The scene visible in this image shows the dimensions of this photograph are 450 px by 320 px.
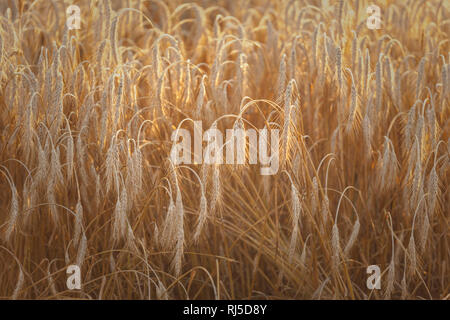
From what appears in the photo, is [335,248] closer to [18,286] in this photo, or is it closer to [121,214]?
[121,214]

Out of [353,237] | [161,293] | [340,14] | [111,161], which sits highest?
[340,14]

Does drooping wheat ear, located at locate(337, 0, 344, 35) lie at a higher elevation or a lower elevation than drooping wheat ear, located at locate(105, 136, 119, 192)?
higher

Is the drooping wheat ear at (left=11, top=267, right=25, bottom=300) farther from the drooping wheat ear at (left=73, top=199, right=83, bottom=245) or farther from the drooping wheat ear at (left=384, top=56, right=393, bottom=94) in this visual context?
the drooping wheat ear at (left=384, top=56, right=393, bottom=94)

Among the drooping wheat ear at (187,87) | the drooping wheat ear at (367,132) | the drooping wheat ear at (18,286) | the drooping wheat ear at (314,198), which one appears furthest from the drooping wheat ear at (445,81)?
the drooping wheat ear at (18,286)

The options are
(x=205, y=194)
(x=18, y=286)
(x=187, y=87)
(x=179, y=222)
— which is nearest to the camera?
(x=179, y=222)

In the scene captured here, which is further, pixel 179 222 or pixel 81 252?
pixel 81 252

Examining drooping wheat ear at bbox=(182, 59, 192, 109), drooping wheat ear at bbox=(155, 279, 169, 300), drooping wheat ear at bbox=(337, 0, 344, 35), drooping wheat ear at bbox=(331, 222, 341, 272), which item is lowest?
drooping wheat ear at bbox=(155, 279, 169, 300)

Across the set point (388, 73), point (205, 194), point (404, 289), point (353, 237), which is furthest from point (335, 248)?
point (388, 73)

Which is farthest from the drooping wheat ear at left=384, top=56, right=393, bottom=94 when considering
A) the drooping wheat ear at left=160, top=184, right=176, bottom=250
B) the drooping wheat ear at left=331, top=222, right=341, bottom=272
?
the drooping wheat ear at left=160, top=184, right=176, bottom=250

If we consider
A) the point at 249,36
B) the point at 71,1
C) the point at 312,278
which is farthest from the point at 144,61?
the point at 312,278

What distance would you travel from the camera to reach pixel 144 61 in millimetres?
1848

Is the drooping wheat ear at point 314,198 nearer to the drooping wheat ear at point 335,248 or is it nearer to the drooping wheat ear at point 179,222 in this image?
the drooping wheat ear at point 335,248

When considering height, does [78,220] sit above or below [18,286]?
above
